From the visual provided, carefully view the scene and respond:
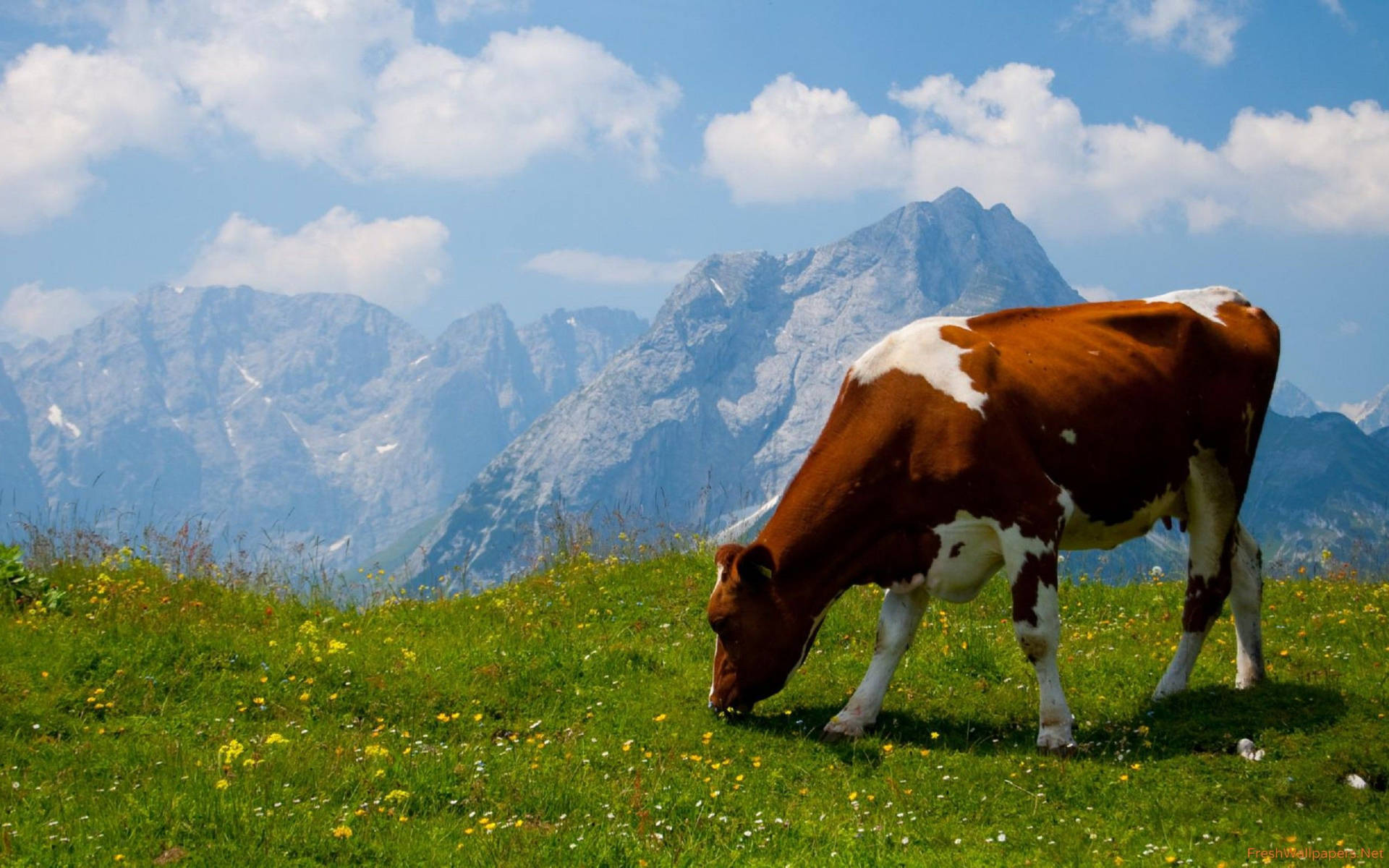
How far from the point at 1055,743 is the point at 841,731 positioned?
66.7 inches

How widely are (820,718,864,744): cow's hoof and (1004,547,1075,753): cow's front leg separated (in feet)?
4.77

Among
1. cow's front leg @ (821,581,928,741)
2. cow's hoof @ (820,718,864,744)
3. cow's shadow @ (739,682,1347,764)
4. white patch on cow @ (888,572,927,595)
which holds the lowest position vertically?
cow's shadow @ (739,682,1347,764)

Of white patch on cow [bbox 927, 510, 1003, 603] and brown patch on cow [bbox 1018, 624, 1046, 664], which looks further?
white patch on cow [bbox 927, 510, 1003, 603]

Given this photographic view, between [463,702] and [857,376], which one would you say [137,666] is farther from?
[857,376]

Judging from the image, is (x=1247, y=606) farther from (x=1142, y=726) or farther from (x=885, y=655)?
(x=885, y=655)

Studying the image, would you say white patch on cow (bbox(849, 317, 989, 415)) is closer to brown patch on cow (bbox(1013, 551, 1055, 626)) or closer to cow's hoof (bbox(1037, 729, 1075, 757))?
brown patch on cow (bbox(1013, 551, 1055, 626))

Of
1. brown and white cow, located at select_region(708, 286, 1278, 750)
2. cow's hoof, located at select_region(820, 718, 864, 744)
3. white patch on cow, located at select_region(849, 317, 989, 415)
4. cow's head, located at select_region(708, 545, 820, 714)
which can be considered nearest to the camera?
brown and white cow, located at select_region(708, 286, 1278, 750)

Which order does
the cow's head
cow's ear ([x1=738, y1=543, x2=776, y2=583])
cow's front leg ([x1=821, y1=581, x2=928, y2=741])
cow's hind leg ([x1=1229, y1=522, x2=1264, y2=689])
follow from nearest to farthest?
cow's front leg ([x1=821, y1=581, x2=928, y2=741]), cow's ear ([x1=738, y1=543, x2=776, y2=583]), the cow's head, cow's hind leg ([x1=1229, y1=522, x2=1264, y2=689])

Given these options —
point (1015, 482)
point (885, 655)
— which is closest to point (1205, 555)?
point (1015, 482)

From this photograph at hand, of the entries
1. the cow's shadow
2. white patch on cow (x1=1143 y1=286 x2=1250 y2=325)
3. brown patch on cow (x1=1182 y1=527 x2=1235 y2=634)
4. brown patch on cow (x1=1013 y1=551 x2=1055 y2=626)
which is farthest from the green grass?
white patch on cow (x1=1143 y1=286 x2=1250 y2=325)

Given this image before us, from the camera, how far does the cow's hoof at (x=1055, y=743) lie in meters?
8.73

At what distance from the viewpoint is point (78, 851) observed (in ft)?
21.9

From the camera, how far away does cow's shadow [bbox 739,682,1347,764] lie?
8.84 m

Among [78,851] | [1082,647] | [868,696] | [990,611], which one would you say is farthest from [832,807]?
[990,611]
